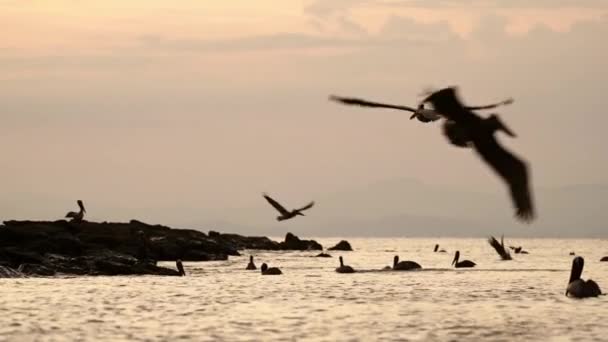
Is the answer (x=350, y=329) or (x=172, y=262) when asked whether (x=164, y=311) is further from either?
(x=172, y=262)

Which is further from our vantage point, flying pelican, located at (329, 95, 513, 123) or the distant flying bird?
the distant flying bird

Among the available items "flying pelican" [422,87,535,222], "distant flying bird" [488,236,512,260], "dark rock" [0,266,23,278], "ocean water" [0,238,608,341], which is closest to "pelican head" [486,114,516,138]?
"flying pelican" [422,87,535,222]

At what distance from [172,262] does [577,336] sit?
45.7 m

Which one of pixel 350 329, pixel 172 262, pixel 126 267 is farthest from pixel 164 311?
→ pixel 172 262

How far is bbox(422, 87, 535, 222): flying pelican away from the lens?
1678cm

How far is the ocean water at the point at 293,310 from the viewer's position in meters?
26.6

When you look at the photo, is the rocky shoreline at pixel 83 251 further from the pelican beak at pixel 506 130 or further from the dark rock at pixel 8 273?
the pelican beak at pixel 506 130

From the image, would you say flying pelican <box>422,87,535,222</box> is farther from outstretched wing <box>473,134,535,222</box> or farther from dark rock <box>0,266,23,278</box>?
dark rock <box>0,266,23,278</box>

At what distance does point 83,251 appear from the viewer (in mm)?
57500

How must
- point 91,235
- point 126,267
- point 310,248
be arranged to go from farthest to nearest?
point 310,248 → point 91,235 → point 126,267

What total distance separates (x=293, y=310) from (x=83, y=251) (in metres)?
27.1

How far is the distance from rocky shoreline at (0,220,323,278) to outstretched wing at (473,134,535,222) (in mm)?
31871

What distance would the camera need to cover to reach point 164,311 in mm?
32219

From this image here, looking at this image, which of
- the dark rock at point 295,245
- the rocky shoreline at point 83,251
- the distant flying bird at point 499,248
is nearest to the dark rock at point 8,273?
the rocky shoreline at point 83,251
